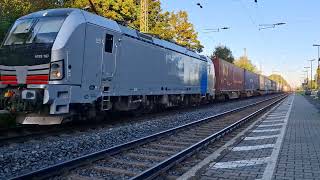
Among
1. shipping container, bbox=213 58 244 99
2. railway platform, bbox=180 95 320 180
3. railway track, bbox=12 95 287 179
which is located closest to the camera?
railway track, bbox=12 95 287 179

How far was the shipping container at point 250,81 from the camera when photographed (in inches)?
1917

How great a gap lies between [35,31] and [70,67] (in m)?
1.60

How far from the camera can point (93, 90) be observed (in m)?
12.4

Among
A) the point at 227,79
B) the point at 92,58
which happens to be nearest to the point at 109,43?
the point at 92,58

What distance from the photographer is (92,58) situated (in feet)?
40.5

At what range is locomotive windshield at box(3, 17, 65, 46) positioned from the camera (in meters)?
11.3

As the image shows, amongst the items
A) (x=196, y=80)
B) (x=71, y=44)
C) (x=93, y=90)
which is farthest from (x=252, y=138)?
(x=196, y=80)

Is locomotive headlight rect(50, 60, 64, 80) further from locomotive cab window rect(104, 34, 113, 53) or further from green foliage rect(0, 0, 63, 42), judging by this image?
green foliage rect(0, 0, 63, 42)

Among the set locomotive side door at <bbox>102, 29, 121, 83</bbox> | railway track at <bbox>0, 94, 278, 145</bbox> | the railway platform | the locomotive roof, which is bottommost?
the railway platform

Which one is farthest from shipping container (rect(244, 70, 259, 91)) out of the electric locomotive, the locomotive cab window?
the locomotive cab window

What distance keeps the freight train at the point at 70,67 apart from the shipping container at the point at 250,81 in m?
33.5

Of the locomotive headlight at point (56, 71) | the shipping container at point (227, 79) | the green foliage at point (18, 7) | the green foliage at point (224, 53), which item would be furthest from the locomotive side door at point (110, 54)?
the green foliage at point (224, 53)

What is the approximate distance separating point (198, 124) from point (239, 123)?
1.60 meters

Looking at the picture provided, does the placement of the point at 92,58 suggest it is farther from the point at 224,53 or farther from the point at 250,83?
the point at 224,53
